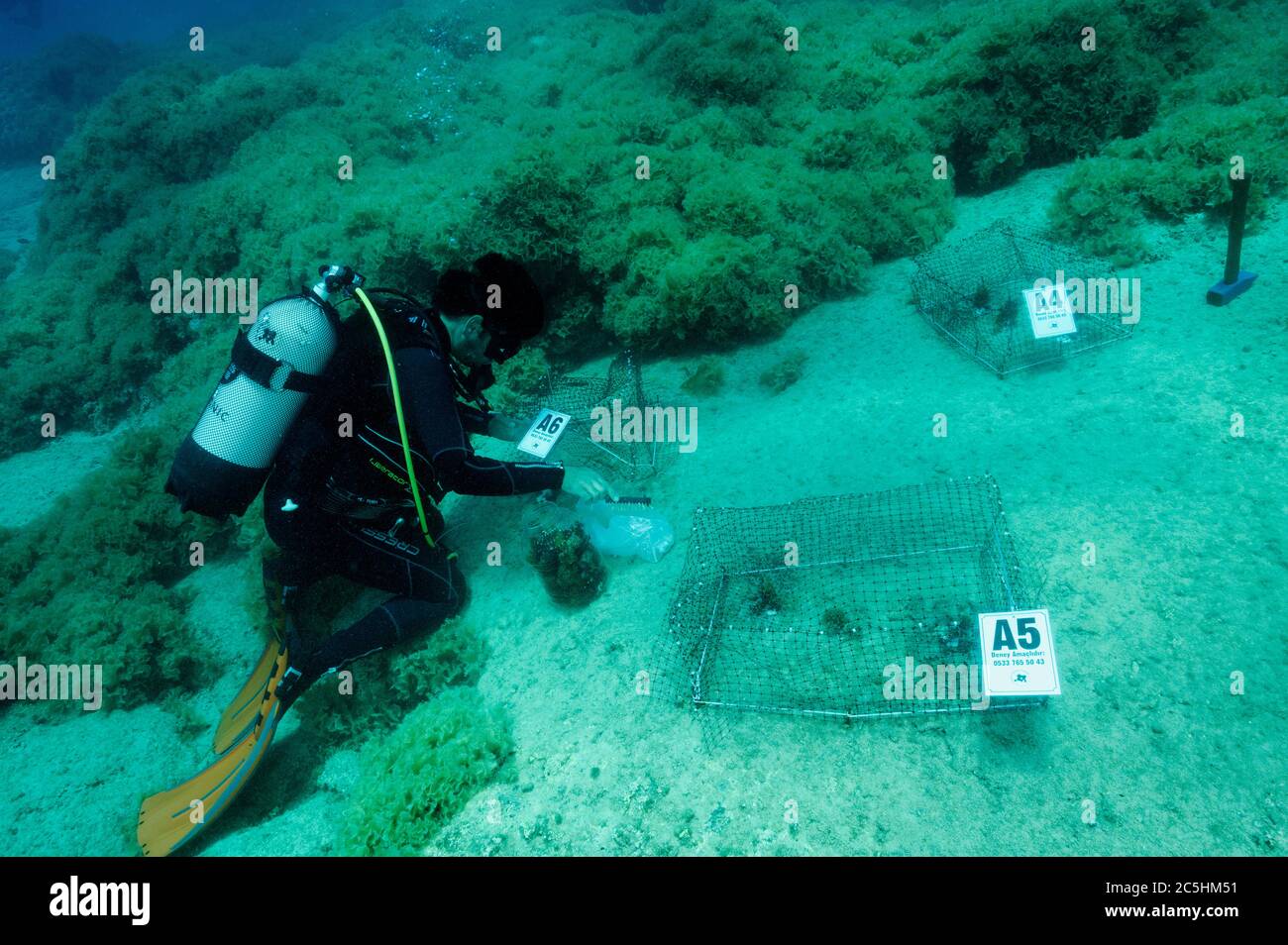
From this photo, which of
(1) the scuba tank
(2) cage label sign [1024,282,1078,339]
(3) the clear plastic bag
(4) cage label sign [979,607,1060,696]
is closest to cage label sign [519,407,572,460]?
(3) the clear plastic bag

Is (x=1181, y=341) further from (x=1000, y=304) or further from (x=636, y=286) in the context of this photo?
(x=636, y=286)

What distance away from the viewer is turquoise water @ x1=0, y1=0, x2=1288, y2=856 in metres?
3.21

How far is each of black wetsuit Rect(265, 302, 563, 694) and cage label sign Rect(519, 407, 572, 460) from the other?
145 millimetres

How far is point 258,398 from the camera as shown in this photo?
3812 mm

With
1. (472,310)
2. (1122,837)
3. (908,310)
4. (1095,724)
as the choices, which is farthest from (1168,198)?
(472,310)

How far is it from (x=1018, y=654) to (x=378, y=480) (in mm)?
4095

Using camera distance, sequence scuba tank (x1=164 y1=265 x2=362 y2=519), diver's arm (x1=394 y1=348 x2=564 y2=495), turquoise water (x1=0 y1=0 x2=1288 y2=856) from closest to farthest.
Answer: turquoise water (x1=0 y1=0 x2=1288 y2=856)
scuba tank (x1=164 y1=265 x2=362 y2=519)
diver's arm (x1=394 y1=348 x2=564 y2=495)

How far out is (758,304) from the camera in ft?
22.1

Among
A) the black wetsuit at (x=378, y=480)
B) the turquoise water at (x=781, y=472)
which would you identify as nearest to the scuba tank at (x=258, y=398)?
the black wetsuit at (x=378, y=480)

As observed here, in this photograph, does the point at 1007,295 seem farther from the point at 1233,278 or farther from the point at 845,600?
the point at 845,600

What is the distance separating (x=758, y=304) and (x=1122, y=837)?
5.33 m

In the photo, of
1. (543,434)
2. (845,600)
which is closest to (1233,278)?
(845,600)

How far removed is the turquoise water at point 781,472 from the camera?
321cm

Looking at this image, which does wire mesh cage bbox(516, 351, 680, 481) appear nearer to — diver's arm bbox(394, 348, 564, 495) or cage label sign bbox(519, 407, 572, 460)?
cage label sign bbox(519, 407, 572, 460)
